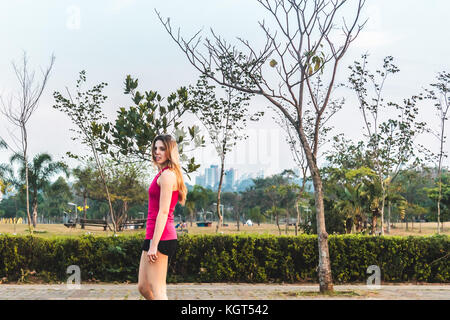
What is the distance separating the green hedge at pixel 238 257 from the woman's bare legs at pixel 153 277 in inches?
279

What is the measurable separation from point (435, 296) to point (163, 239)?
272 inches

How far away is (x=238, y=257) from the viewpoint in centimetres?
1135

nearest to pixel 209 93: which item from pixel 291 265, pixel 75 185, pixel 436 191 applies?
pixel 291 265

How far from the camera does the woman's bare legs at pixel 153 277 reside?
4.14m

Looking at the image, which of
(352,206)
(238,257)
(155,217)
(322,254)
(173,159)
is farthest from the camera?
(352,206)

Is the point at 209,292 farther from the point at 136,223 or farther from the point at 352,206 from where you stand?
the point at 136,223

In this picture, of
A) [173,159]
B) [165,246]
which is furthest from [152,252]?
[173,159]

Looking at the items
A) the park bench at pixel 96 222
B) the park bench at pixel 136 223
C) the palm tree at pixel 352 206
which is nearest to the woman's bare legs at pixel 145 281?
the palm tree at pixel 352 206

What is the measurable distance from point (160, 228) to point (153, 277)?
0.43m

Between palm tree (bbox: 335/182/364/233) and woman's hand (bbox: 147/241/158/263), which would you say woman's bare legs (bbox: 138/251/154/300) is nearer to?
woman's hand (bbox: 147/241/158/263)

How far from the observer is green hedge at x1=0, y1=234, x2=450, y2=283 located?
11086 mm

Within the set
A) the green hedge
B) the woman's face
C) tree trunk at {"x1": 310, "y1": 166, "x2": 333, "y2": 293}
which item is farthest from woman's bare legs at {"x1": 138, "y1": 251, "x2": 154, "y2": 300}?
the green hedge

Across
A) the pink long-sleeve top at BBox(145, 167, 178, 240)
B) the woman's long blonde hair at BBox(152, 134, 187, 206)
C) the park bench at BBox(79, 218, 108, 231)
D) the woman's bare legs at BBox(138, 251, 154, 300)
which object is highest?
the woman's long blonde hair at BBox(152, 134, 187, 206)

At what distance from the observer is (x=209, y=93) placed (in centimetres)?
2459
